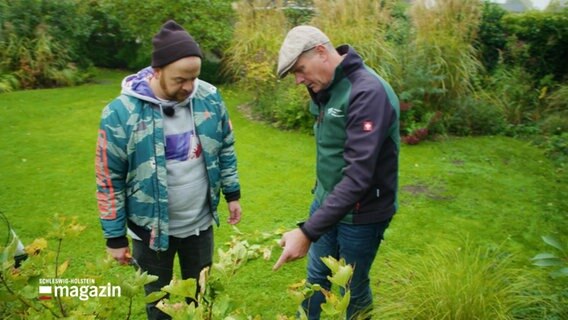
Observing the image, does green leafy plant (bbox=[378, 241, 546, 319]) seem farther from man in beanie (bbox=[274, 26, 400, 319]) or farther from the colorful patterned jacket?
the colorful patterned jacket

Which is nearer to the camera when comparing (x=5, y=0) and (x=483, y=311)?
(x=483, y=311)

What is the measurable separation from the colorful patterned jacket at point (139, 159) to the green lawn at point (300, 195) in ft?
3.00

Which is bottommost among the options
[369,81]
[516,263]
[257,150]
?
[257,150]

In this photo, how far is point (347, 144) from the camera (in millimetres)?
2031

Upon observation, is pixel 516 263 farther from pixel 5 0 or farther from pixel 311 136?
pixel 5 0

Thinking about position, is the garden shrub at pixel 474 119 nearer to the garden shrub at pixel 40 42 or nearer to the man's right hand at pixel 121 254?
the man's right hand at pixel 121 254

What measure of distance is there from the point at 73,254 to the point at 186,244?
190 centimetres

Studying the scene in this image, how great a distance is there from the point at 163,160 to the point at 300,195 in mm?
3217

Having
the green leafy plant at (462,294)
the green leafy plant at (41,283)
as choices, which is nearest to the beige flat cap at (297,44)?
→ the green leafy plant at (41,283)

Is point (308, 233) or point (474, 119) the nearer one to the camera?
point (308, 233)

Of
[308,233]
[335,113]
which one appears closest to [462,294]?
[308,233]

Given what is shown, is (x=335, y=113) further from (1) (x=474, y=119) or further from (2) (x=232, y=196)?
(1) (x=474, y=119)

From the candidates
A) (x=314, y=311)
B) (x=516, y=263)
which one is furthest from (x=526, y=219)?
(x=314, y=311)

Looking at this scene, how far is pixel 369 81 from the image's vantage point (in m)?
2.04
